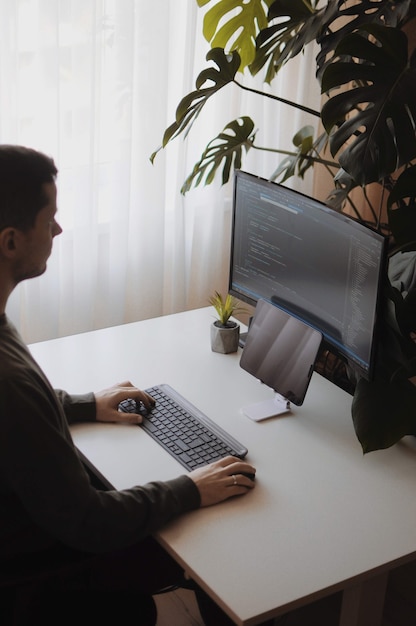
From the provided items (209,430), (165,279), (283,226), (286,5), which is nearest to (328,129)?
(283,226)

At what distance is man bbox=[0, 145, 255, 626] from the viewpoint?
4.62ft

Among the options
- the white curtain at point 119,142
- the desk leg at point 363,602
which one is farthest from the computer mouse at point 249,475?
the white curtain at point 119,142

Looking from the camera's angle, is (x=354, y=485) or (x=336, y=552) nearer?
(x=336, y=552)

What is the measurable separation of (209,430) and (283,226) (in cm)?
50

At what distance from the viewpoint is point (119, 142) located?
8.93 ft

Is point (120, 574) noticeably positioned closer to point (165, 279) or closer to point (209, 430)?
point (209, 430)

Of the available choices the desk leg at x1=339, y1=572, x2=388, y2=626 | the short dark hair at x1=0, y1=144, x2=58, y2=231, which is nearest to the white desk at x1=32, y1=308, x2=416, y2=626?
the desk leg at x1=339, y1=572, x2=388, y2=626

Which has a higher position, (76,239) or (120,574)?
(76,239)

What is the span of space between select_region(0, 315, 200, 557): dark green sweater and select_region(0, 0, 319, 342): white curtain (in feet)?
3.88

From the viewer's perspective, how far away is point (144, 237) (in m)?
2.88

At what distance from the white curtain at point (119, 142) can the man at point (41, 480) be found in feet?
3.58

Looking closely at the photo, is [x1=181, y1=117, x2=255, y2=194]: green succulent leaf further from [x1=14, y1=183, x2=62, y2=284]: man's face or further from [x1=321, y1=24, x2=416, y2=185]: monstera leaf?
[x1=14, y1=183, x2=62, y2=284]: man's face

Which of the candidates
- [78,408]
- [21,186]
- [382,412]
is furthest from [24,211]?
[382,412]

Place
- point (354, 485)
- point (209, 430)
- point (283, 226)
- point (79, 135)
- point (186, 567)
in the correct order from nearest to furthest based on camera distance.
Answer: point (186, 567) → point (354, 485) → point (209, 430) → point (283, 226) → point (79, 135)
